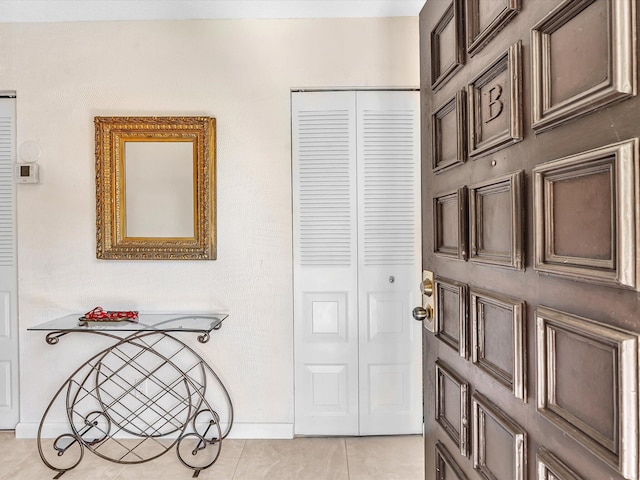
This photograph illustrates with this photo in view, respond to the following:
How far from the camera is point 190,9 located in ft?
7.06

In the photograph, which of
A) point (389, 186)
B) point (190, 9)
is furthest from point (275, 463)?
point (190, 9)

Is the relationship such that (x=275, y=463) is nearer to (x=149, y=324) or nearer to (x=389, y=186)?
(x=149, y=324)

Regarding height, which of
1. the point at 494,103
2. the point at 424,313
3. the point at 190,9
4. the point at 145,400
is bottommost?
the point at 145,400

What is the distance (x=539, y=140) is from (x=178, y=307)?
2072 millimetres

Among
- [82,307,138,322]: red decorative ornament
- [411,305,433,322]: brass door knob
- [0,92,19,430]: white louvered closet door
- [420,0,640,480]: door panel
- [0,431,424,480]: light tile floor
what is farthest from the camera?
[0,92,19,430]: white louvered closet door

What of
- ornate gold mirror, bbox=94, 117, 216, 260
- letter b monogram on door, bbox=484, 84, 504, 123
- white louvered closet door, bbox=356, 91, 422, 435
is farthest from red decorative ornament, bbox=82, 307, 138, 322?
letter b monogram on door, bbox=484, 84, 504, 123

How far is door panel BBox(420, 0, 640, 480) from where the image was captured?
18.4 inches

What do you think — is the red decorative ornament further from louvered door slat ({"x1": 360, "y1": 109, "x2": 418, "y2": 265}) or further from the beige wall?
louvered door slat ({"x1": 360, "y1": 109, "x2": 418, "y2": 265})

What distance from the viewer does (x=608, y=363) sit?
1.61 ft

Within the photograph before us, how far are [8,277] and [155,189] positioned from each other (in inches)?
42.8

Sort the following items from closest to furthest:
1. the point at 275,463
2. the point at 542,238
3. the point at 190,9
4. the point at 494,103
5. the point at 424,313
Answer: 1. the point at 542,238
2. the point at 494,103
3. the point at 424,313
4. the point at 275,463
5. the point at 190,9

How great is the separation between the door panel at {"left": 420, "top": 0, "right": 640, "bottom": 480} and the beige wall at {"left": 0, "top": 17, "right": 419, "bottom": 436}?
133cm

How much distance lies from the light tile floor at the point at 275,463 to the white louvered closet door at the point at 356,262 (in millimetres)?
108

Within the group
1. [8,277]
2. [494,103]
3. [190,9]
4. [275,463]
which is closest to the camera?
[494,103]
